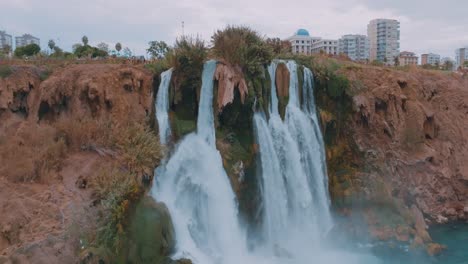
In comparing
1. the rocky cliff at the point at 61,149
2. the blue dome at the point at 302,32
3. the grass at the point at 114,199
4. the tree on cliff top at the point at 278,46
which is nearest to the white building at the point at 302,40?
the blue dome at the point at 302,32

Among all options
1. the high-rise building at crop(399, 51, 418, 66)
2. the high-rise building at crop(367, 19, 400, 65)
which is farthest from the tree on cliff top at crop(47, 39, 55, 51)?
the high-rise building at crop(367, 19, 400, 65)

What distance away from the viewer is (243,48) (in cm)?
1470

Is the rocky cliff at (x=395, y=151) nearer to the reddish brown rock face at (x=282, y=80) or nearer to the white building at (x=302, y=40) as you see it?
the reddish brown rock face at (x=282, y=80)

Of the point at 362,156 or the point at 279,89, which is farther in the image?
the point at 362,156

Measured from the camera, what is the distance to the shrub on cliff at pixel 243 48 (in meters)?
14.6

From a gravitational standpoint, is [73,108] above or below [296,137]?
above

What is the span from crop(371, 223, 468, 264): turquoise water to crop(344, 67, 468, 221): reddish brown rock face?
5.37 ft

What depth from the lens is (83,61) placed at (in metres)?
15.1

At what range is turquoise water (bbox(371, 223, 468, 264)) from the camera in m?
13.4

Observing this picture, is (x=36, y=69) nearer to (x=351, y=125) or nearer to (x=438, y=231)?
(x=351, y=125)

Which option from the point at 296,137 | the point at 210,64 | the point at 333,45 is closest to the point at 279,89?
the point at 296,137

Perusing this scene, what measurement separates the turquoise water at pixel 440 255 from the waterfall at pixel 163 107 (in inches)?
295

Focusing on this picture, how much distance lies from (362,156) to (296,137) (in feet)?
11.4

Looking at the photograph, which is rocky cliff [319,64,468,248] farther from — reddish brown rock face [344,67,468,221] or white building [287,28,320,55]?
white building [287,28,320,55]
